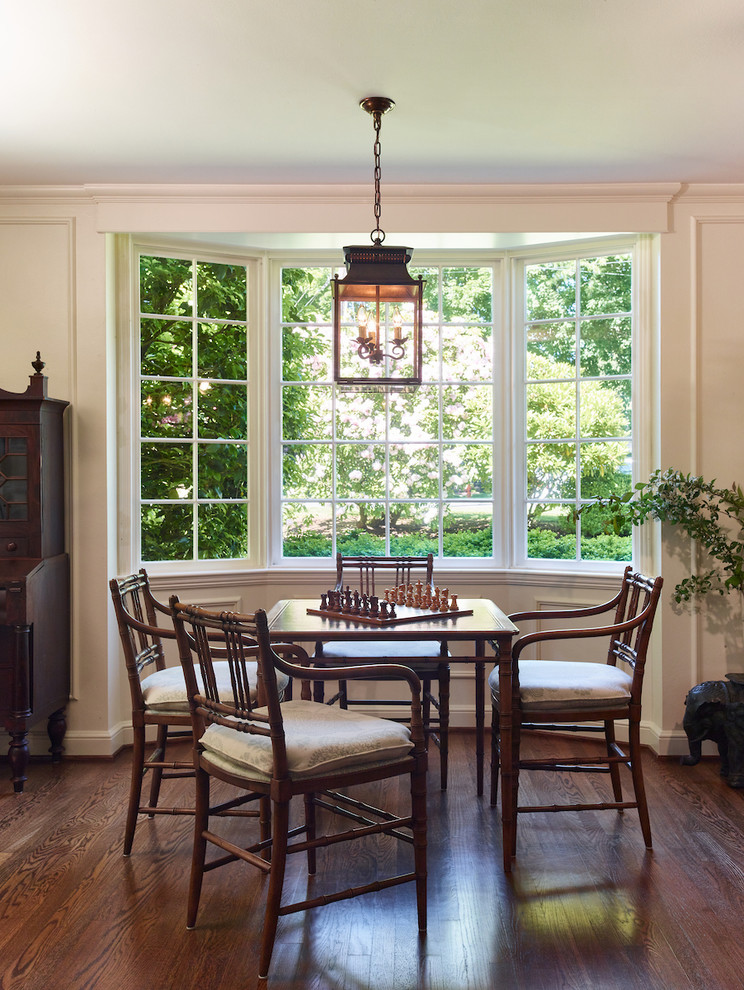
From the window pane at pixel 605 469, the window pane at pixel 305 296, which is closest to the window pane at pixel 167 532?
the window pane at pixel 305 296

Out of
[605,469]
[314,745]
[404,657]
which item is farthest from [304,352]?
[314,745]

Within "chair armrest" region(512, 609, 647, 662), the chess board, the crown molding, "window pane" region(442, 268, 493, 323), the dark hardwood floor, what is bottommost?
the dark hardwood floor

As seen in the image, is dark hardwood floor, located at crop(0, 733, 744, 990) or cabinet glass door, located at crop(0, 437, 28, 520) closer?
dark hardwood floor, located at crop(0, 733, 744, 990)

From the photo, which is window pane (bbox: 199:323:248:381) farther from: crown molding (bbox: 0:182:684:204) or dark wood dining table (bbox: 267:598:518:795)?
dark wood dining table (bbox: 267:598:518:795)

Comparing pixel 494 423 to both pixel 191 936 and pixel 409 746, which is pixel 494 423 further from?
pixel 191 936

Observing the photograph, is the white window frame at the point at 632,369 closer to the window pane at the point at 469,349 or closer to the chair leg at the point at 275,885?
the window pane at the point at 469,349

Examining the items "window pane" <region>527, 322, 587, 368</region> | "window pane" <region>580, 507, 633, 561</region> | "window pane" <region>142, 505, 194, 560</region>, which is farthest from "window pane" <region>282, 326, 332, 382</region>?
"window pane" <region>580, 507, 633, 561</region>

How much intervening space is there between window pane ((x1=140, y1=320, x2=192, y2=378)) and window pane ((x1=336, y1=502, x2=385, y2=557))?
3.93 ft

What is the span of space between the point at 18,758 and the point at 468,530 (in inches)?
103

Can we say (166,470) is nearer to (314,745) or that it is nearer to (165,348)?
(165,348)

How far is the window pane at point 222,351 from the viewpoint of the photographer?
475 cm

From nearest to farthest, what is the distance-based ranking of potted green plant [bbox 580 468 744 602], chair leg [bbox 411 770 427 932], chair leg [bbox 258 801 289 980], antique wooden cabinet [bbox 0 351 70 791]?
1. chair leg [bbox 258 801 289 980]
2. chair leg [bbox 411 770 427 932]
3. antique wooden cabinet [bbox 0 351 70 791]
4. potted green plant [bbox 580 468 744 602]

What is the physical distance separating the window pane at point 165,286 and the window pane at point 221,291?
0.07m

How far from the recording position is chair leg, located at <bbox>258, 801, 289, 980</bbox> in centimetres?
232
